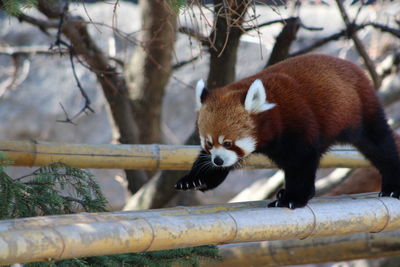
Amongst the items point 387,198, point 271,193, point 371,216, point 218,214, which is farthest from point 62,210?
point 271,193

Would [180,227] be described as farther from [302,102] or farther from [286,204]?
[302,102]

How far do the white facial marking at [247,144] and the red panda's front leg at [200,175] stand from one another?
0.23 metres

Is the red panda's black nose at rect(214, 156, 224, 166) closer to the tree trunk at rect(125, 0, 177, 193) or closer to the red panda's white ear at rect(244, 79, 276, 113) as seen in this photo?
the red panda's white ear at rect(244, 79, 276, 113)

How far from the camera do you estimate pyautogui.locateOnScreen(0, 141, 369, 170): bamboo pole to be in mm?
2916

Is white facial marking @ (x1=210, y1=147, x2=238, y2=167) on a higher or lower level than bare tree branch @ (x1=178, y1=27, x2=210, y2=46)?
lower

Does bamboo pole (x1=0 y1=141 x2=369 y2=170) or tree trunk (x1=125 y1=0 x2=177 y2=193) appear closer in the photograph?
bamboo pole (x1=0 y1=141 x2=369 y2=170)

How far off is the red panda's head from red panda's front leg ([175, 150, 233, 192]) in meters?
0.17

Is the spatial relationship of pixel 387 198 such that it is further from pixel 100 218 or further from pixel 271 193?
pixel 271 193

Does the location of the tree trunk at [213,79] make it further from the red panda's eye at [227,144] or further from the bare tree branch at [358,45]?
the red panda's eye at [227,144]

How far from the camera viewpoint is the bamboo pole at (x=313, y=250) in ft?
10.0

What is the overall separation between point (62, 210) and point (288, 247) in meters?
1.35

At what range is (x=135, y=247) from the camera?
182 cm

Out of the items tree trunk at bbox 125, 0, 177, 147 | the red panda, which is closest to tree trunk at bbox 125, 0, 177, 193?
tree trunk at bbox 125, 0, 177, 147

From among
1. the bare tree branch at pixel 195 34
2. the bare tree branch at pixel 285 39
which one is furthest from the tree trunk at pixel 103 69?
the bare tree branch at pixel 285 39
